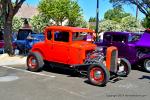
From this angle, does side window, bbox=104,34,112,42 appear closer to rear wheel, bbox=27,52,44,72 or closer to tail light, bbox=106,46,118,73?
rear wheel, bbox=27,52,44,72

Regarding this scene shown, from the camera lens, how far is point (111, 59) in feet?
39.5

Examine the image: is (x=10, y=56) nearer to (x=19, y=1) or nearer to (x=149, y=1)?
(x=19, y=1)

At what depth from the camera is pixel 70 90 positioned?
10.6 m

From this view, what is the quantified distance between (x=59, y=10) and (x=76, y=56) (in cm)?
3897

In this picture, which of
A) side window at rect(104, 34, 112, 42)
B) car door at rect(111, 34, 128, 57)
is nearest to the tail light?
car door at rect(111, 34, 128, 57)

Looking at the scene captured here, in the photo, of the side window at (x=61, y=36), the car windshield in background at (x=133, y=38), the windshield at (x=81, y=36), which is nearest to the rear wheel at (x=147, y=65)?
the car windshield in background at (x=133, y=38)

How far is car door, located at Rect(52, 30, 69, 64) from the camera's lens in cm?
1288

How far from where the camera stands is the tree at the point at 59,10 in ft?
166

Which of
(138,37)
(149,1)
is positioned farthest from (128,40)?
(149,1)

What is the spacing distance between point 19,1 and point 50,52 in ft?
18.8

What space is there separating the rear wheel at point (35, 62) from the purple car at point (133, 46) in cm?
398

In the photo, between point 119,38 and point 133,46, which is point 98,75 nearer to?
point 133,46

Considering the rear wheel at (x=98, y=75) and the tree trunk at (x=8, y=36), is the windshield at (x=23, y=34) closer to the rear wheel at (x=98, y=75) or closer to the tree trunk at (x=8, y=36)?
the tree trunk at (x=8, y=36)

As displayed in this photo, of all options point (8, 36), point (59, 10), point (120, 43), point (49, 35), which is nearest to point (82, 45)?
point (49, 35)
